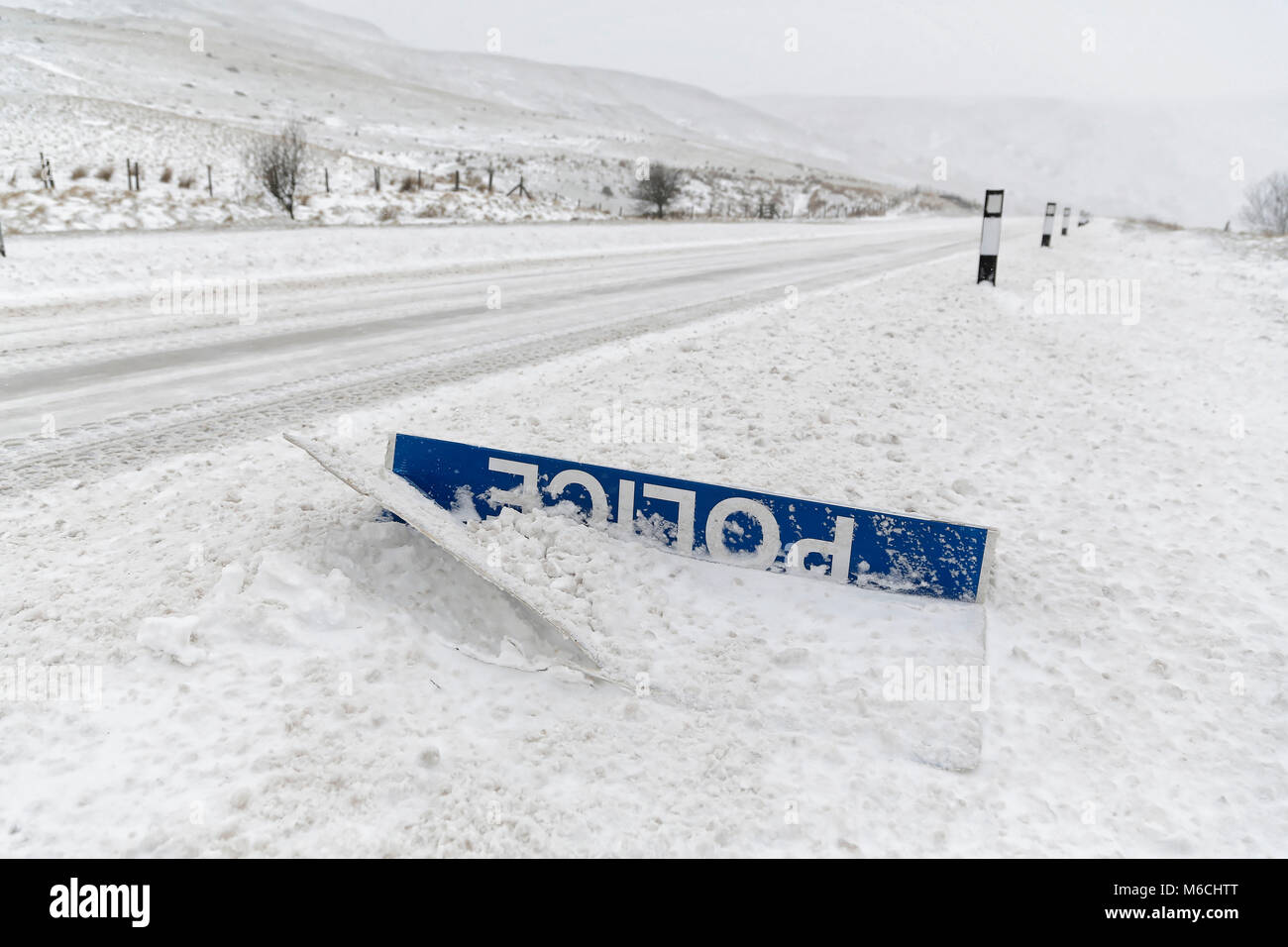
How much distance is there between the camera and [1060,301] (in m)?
10.3

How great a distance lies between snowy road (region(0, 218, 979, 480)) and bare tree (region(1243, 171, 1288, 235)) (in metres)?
49.5

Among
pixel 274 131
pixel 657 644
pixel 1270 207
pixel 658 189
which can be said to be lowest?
pixel 657 644

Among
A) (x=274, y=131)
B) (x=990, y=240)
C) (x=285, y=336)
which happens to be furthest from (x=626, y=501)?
(x=274, y=131)

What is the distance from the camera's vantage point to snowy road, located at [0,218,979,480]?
4.91 m

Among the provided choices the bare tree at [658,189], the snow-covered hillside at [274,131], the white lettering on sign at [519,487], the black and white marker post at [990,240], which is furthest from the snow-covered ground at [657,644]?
the bare tree at [658,189]

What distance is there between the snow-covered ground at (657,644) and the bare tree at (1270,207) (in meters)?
56.1

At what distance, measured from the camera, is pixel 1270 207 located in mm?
52188

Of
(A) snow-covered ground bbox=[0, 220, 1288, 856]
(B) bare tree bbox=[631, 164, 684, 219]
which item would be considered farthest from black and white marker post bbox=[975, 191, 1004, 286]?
(B) bare tree bbox=[631, 164, 684, 219]

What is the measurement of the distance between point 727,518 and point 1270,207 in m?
64.0

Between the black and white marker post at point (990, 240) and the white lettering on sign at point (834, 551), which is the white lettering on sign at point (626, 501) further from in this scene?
the black and white marker post at point (990, 240)

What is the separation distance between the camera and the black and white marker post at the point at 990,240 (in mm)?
10914

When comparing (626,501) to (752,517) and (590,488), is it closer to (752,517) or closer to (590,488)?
(590,488)
